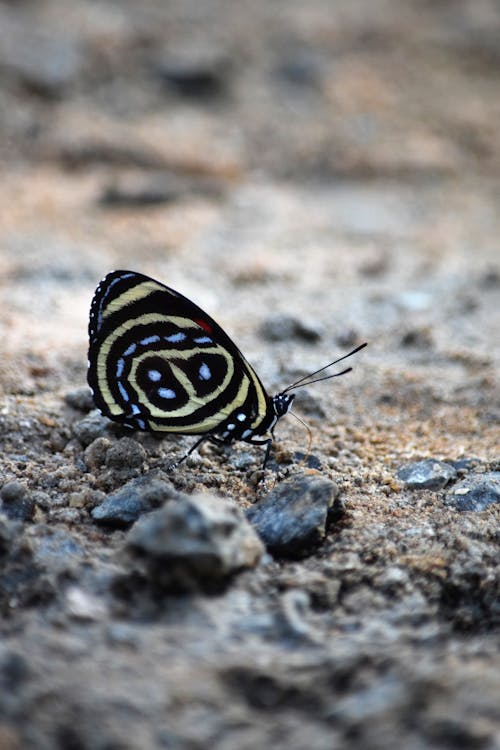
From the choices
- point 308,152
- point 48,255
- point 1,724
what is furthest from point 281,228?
point 1,724

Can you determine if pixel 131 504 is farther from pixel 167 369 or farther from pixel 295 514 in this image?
pixel 167 369

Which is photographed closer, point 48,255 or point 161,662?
point 161,662

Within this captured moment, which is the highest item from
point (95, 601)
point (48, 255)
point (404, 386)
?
point (48, 255)

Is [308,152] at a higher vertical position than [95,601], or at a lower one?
higher

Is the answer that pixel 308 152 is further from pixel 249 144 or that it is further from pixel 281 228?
pixel 281 228

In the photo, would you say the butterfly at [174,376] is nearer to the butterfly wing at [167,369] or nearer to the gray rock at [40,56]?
the butterfly wing at [167,369]

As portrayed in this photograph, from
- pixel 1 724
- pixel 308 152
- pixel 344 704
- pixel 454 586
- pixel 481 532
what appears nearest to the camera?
pixel 1 724
